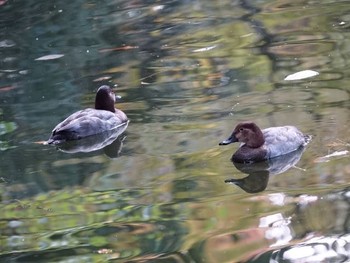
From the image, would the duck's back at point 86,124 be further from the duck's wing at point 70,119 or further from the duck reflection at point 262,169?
the duck reflection at point 262,169

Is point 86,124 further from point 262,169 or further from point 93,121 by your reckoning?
point 262,169

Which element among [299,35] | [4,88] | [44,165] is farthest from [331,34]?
[44,165]

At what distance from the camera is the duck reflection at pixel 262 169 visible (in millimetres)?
8383

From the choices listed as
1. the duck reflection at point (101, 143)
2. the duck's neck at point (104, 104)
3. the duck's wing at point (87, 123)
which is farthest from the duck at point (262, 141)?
Answer: the duck's neck at point (104, 104)

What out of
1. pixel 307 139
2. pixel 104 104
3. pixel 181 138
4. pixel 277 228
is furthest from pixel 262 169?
pixel 104 104

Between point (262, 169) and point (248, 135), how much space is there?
40 centimetres

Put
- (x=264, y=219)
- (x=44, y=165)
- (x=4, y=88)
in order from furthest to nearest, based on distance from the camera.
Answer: (x=4, y=88), (x=44, y=165), (x=264, y=219)

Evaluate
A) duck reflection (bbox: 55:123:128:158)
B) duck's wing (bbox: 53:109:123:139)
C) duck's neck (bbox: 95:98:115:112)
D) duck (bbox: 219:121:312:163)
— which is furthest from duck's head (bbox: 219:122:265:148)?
duck's neck (bbox: 95:98:115:112)

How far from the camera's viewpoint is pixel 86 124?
35.3ft

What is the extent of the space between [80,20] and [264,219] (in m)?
11.0

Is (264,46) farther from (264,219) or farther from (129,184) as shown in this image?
(264,219)

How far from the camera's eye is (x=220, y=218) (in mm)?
7516

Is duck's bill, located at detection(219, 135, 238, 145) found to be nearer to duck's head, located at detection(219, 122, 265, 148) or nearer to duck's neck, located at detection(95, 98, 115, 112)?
duck's head, located at detection(219, 122, 265, 148)

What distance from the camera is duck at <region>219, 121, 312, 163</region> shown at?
9.12m
